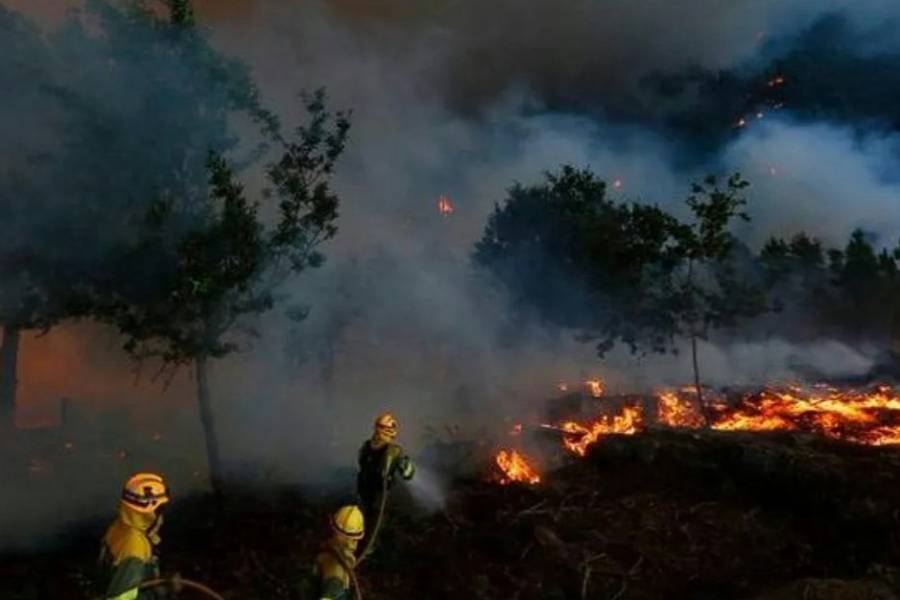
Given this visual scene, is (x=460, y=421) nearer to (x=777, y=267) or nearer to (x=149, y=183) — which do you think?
(x=149, y=183)

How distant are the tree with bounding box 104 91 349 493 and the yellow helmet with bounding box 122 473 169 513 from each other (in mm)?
5296

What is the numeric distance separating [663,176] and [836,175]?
16.2 m

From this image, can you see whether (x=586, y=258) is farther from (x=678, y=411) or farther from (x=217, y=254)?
(x=217, y=254)

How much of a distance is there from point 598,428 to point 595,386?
352 inches

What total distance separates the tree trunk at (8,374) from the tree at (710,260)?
627 inches

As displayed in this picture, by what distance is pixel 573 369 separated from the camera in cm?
2811

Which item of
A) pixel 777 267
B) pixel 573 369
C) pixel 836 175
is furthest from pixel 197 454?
pixel 836 175

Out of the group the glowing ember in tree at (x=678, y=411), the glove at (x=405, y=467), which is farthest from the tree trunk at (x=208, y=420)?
the glowing ember in tree at (x=678, y=411)

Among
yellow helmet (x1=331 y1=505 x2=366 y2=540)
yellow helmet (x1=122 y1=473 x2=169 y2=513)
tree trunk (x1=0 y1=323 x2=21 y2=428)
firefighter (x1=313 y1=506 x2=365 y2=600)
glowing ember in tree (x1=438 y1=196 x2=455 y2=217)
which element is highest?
glowing ember in tree (x1=438 y1=196 x2=455 y2=217)

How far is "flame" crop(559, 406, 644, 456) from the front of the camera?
15141 mm

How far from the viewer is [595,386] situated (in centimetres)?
2639

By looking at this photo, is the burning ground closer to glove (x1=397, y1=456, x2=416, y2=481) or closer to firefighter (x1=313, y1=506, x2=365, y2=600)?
glove (x1=397, y1=456, x2=416, y2=481)

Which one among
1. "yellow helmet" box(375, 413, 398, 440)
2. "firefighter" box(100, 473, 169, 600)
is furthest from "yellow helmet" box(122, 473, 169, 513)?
"yellow helmet" box(375, 413, 398, 440)

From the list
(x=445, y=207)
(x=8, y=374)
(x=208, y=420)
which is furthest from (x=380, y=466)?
(x=445, y=207)
